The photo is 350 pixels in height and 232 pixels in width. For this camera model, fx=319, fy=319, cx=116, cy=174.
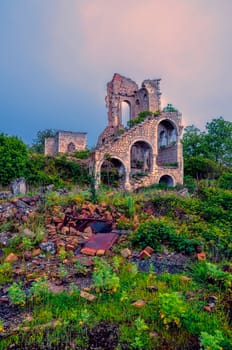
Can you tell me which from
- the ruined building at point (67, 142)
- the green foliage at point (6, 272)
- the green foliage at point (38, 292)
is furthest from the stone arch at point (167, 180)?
the green foliage at point (38, 292)

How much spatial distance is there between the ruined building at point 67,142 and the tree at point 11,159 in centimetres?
1022

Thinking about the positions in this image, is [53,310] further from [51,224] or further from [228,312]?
[51,224]

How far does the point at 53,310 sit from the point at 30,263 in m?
2.11

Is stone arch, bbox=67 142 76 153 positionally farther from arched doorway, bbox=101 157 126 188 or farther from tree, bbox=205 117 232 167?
tree, bbox=205 117 232 167

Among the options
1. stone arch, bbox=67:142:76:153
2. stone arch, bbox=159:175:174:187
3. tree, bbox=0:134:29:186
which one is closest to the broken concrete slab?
tree, bbox=0:134:29:186

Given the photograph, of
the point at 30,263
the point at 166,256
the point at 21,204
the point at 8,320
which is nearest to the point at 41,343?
the point at 8,320

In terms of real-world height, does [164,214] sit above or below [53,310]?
above

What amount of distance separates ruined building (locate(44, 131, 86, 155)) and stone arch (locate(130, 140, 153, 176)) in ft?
19.5

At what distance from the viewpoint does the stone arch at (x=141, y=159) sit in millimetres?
25828

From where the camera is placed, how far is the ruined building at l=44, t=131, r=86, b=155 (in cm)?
Answer: 3306

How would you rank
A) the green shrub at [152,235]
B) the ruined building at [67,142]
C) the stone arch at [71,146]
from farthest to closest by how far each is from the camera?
the stone arch at [71,146] → the ruined building at [67,142] → the green shrub at [152,235]

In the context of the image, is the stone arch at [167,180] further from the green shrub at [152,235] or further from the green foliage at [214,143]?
the green shrub at [152,235]

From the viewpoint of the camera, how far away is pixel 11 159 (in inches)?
833

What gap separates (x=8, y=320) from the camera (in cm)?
369
